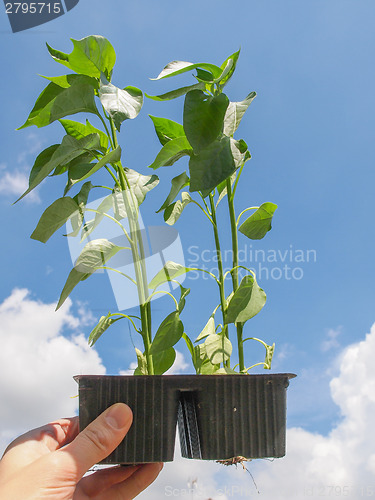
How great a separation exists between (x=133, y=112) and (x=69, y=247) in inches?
15.1

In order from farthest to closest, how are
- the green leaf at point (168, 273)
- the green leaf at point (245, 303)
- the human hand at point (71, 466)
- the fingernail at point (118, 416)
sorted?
the green leaf at point (168, 273) < the green leaf at point (245, 303) < the fingernail at point (118, 416) < the human hand at point (71, 466)

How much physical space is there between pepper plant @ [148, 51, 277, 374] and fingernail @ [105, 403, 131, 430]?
0.69ft

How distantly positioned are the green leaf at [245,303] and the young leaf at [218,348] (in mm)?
48

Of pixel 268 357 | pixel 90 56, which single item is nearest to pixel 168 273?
pixel 268 357

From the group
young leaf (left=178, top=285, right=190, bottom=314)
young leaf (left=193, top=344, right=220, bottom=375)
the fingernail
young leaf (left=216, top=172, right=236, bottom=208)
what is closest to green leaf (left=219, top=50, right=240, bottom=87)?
young leaf (left=216, top=172, right=236, bottom=208)

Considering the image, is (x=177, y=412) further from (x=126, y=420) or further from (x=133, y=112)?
(x=133, y=112)

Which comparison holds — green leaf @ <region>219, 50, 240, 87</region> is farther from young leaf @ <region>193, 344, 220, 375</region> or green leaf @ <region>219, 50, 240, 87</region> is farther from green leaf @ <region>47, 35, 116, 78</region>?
young leaf @ <region>193, 344, 220, 375</region>

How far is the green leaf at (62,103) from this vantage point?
A: 96 centimetres

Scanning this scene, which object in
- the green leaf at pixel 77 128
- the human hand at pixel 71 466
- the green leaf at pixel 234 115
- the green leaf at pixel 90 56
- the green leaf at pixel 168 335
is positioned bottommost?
the human hand at pixel 71 466

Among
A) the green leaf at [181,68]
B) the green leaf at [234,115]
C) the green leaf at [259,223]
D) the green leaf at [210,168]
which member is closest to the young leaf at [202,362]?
the green leaf at [259,223]

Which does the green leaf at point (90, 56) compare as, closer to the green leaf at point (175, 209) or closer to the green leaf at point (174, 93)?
the green leaf at point (174, 93)

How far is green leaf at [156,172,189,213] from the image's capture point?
106 cm

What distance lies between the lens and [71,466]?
0.81 metres

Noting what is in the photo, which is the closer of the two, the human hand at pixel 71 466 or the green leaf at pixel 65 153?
the human hand at pixel 71 466
